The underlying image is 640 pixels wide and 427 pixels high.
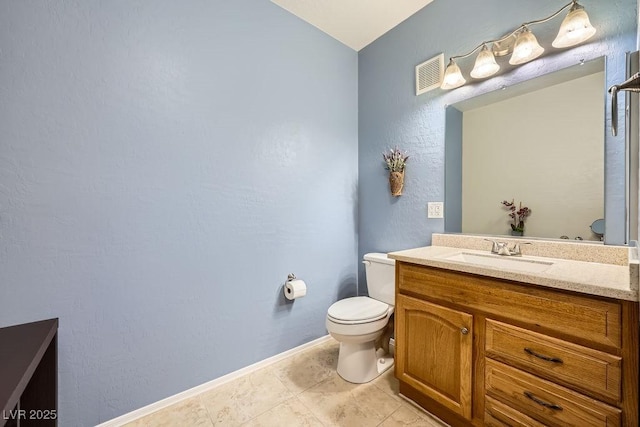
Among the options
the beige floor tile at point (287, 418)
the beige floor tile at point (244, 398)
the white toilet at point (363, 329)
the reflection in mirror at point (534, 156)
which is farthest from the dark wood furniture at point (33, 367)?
the reflection in mirror at point (534, 156)

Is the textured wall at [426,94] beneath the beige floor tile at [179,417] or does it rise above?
above

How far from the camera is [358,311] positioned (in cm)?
163

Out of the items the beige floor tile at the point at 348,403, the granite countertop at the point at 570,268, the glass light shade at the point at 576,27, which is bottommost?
the beige floor tile at the point at 348,403

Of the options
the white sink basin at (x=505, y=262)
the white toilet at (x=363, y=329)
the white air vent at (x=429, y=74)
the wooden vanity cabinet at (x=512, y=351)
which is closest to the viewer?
the wooden vanity cabinet at (x=512, y=351)

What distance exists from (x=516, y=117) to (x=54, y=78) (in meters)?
2.37

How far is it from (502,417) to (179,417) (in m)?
1.54

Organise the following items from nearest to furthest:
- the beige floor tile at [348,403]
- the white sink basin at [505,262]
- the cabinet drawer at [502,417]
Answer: the cabinet drawer at [502,417] < the white sink basin at [505,262] < the beige floor tile at [348,403]

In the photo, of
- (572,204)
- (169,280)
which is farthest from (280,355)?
(572,204)

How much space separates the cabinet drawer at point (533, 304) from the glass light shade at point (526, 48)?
1.21m

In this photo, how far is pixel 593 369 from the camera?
80 centimetres

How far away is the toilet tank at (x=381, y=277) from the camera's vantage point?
1777 mm

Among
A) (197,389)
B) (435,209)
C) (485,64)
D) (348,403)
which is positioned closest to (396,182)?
(435,209)

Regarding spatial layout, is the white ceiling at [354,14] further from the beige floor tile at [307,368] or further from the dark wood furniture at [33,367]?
the beige floor tile at [307,368]

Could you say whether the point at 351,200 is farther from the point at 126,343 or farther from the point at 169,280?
the point at 126,343
